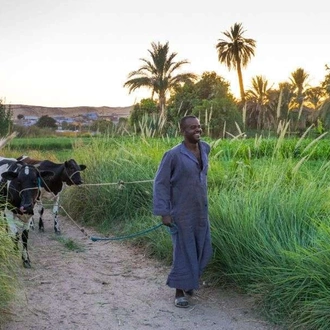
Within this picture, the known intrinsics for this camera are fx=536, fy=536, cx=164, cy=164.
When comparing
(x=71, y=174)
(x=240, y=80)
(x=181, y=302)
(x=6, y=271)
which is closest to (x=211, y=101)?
(x=240, y=80)

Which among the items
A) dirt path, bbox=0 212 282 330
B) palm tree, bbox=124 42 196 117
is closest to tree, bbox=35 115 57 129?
palm tree, bbox=124 42 196 117

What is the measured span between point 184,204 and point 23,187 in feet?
8.50

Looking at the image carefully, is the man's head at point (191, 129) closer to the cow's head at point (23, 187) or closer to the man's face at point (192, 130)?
the man's face at point (192, 130)

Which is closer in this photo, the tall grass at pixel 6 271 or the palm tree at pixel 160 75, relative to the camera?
the tall grass at pixel 6 271

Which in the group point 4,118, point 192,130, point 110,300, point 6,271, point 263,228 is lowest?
point 110,300

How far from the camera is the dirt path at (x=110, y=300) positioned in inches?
207

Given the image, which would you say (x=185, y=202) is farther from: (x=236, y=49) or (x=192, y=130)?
(x=236, y=49)

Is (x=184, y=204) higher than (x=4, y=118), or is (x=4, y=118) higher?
(x=4, y=118)

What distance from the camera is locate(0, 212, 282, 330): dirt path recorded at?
5.27 metres

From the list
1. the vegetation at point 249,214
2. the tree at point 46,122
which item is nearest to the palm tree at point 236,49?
the tree at point 46,122

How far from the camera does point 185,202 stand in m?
5.59

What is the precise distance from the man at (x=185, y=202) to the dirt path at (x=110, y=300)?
0.34m

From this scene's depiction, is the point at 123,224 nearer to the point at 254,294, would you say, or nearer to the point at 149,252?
the point at 149,252

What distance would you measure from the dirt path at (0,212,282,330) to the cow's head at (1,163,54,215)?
0.83m
